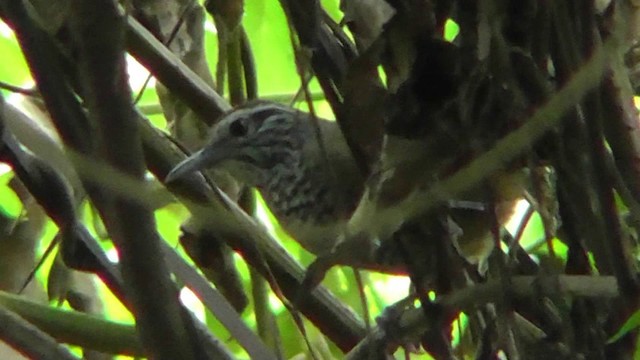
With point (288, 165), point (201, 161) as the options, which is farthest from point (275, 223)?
point (201, 161)

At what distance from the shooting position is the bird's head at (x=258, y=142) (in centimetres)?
157

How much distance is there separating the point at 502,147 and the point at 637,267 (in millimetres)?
169

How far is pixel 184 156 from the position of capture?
118 cm

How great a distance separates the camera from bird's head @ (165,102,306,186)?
1568 millimetres

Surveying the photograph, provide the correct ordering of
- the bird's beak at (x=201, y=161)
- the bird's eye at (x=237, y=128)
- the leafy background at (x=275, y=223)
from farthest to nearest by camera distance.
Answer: the bird's eye at (x=237, y=128), the leafy background at (x=275, y=223), the bird's beak at (x=201, y=161)

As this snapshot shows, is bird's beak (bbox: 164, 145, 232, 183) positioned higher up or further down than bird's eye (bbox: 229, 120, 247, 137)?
further down

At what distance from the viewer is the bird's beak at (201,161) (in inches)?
45.3

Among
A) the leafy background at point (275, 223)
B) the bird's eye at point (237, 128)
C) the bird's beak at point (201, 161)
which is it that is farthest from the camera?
the bird's eye at point (237, 128)

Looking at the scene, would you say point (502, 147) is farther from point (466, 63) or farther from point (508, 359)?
point (508, 359)

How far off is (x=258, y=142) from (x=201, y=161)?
484 mm

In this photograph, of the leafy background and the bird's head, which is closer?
the leafy background

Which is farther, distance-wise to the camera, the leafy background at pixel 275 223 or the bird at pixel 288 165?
the leafy background at pixel 275 223

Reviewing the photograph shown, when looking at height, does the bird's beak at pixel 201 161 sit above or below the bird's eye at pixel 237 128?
below

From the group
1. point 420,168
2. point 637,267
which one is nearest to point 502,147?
point 420,168
